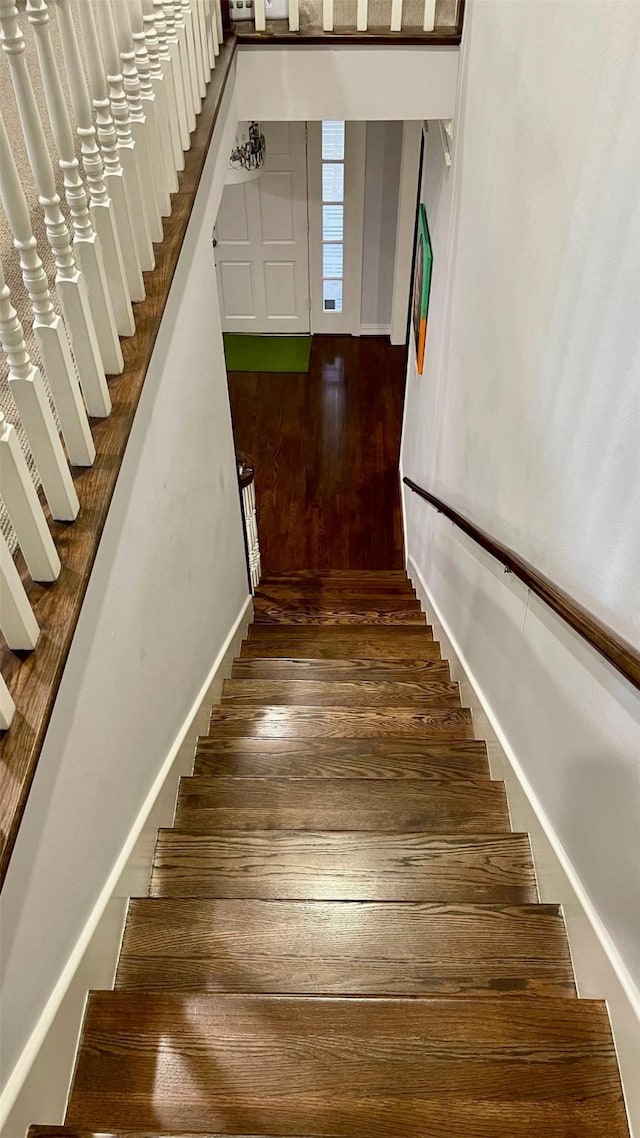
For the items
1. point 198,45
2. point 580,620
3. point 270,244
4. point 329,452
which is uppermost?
point 198,45

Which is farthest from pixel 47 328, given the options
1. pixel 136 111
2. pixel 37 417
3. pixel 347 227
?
pixel 347 227

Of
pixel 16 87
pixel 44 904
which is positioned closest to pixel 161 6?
pixel 16 87

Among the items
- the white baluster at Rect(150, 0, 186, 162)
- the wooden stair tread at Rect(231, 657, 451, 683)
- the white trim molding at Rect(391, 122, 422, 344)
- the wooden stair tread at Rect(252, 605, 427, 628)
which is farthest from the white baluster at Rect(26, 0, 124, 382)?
the white trim molding at Rect(391, 122, 422, 344)

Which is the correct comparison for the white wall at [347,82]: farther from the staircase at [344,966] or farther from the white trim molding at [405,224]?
the staircase at [344,966]

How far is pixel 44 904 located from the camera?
4.54ft

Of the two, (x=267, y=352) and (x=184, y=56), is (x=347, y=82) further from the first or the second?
(x=267, y=352)

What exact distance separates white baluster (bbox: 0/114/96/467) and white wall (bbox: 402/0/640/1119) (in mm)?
936

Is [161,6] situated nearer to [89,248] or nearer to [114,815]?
[89,248]

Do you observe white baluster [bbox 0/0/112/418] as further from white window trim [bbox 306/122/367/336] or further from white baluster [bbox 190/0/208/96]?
white window trim [bbox 306/122/367/336]

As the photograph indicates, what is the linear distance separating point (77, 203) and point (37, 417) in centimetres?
42

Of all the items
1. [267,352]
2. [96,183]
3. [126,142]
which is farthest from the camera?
[267,352]

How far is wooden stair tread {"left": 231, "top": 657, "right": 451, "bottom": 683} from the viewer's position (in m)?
3.22

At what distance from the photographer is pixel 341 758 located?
2482 mm

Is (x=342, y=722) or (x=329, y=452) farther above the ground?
(x=342, y=722)
